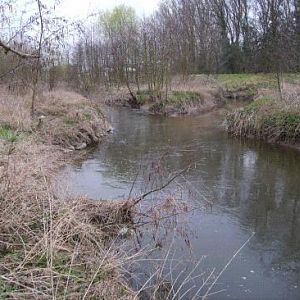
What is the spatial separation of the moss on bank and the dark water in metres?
0.52

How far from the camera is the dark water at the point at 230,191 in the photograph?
5613 mm

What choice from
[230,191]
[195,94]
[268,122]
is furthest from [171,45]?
[230,191]

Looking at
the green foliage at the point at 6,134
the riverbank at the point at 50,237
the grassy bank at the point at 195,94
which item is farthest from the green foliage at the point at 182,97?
the riverbank at the point at 50,237

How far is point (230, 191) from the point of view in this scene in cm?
894

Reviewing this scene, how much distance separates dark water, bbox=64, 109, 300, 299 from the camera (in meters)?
5.61

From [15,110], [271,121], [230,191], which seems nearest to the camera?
[230,191]

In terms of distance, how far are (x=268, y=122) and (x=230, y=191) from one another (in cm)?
613

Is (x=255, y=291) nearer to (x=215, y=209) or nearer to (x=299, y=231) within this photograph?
(x=299, y=231)

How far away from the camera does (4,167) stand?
6.21 metres

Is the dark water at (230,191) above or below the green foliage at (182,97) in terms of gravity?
below

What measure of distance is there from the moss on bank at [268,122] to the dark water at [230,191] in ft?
1.69

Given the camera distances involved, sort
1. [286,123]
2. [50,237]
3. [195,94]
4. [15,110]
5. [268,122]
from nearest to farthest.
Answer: [50,237] < [15,110] < [286,123] < [268,122] < [195,94]

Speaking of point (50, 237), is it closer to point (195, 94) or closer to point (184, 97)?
point (184, 97)

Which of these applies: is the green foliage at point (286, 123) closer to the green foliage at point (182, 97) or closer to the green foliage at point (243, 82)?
the green foliage at point (182, 97)
